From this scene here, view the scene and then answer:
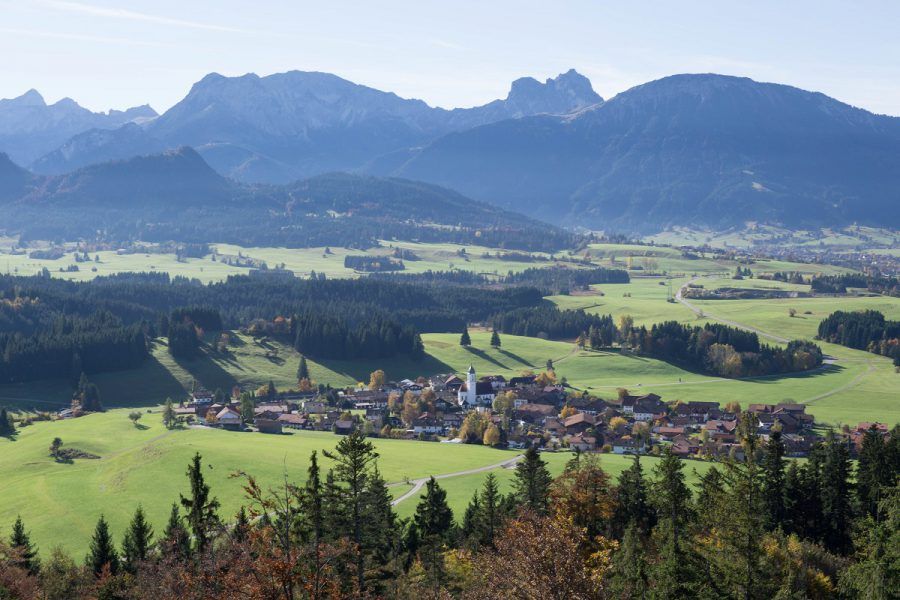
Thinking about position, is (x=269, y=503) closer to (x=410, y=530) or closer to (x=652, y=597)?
(x=652, y=597)

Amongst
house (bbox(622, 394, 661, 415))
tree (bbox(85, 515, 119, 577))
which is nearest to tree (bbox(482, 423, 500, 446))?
house (bbox(622, 394, 661, 415))

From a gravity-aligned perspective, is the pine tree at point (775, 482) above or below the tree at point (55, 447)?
above

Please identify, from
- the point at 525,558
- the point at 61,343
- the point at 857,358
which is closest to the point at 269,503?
the point at 525,558

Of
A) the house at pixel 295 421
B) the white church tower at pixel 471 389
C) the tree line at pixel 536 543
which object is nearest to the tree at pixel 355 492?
the tree line at pixel 536 543

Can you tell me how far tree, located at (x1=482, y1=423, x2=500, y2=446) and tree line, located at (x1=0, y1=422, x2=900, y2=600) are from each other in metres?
43.6

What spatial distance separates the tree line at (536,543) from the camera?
32.4 m

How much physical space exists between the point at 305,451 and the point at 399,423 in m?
27.9

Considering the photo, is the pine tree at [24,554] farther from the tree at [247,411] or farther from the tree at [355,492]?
the tree at [247,411]

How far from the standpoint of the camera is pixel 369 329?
A: 187m

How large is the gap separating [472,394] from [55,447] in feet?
207

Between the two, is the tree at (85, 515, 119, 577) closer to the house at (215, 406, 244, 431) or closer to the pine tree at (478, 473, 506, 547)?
the pine tree at (478, 473, 506, 547)

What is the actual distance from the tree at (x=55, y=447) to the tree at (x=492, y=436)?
52.6 metres

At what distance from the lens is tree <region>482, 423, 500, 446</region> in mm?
122938

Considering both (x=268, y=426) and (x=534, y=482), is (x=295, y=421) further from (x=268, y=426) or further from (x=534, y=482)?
(x=534, y=482)
